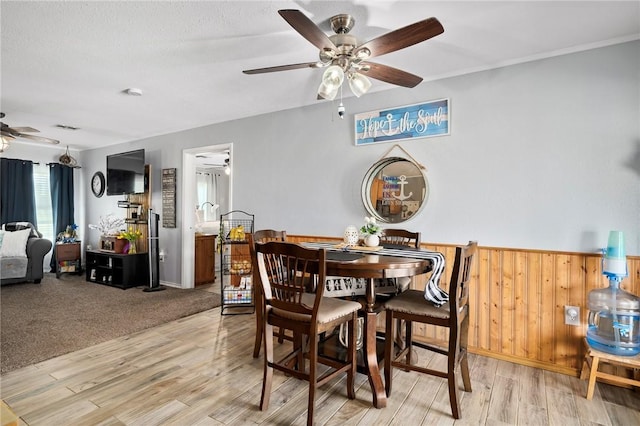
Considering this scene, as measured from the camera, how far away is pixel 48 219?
6109 mm

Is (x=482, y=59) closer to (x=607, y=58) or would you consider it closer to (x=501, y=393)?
(x=607, y=58)

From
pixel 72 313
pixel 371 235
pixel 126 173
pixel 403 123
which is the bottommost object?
pixel 72 313

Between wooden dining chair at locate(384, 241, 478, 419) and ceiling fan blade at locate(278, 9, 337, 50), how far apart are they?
1330mm

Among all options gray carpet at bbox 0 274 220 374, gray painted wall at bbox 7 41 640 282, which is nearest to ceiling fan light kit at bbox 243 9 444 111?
gray painted wall at bbox 7 41 640 282

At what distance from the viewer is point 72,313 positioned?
12.0 feet

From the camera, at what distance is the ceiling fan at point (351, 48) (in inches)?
61.4

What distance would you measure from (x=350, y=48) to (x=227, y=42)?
3.24 feet

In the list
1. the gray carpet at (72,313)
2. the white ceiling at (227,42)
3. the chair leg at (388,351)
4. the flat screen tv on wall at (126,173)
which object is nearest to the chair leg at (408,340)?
the chair leg at (388,351)

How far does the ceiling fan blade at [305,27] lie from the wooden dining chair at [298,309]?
3.51ft

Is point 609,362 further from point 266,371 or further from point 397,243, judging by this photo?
point 266,371

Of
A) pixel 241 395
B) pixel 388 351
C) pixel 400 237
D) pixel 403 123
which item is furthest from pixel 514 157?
pixel 241 395

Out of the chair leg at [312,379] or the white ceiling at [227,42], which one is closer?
the chair leg at [312,379]

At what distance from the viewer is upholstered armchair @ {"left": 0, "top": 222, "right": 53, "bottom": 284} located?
4.81 m

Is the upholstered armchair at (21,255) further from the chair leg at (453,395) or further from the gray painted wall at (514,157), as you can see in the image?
the chair leg at (453,395)
